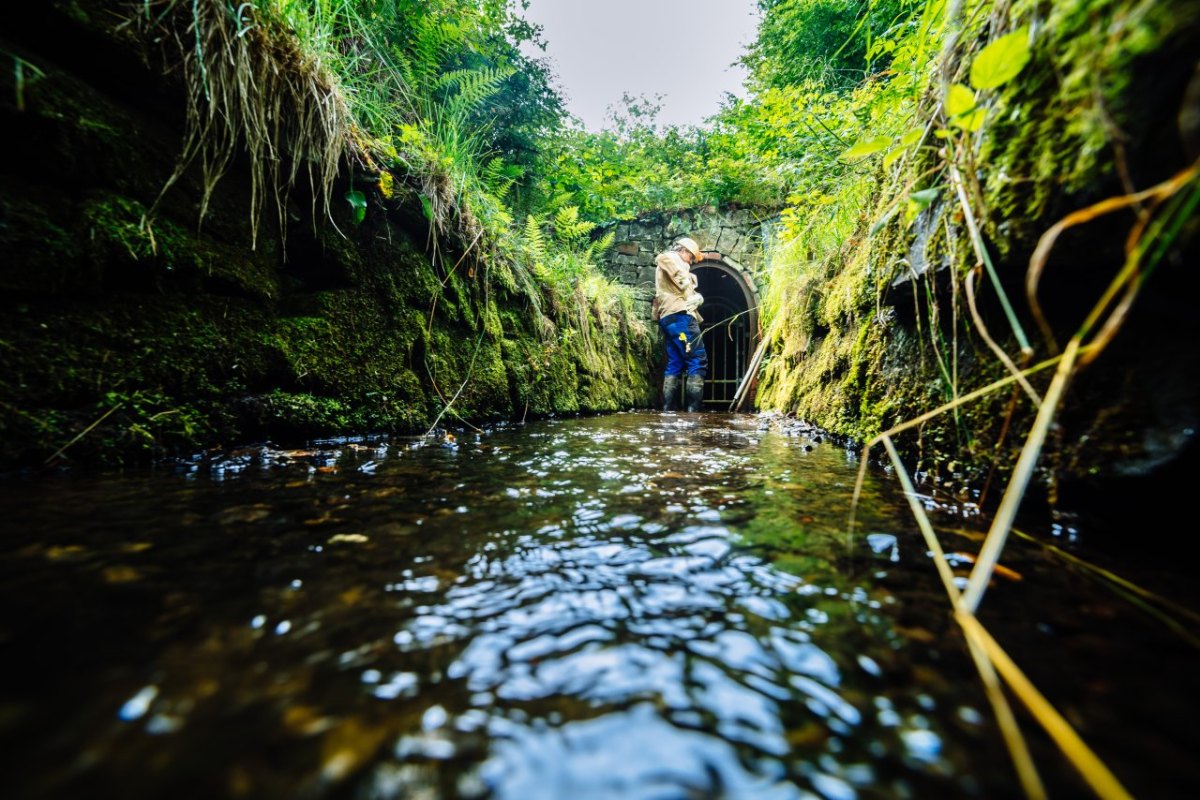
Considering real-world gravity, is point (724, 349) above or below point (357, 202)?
below

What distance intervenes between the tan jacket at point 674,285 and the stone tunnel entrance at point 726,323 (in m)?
1.64

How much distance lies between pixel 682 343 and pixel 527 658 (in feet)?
21.7

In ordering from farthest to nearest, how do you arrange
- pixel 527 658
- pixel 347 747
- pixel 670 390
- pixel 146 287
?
pixel 670 390 < pixel 146 287 < pixel 527 658 < pixel 347 747

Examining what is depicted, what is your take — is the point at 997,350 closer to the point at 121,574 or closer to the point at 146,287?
the point at 121,574

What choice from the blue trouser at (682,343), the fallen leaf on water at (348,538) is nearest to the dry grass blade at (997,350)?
the fallen leaf on water at (348,538)

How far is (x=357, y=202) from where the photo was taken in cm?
239

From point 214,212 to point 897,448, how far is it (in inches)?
120

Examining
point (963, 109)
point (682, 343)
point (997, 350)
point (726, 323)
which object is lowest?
point (997, 350)

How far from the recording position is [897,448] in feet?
6.23

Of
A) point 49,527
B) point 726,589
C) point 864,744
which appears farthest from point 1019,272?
point 49,527

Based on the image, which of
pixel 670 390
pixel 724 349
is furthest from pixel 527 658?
pixel 724 349

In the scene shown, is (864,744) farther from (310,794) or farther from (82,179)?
(82,179)

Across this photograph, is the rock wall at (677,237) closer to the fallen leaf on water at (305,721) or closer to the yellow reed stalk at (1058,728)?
the yellow reed stalk at (1058,728)

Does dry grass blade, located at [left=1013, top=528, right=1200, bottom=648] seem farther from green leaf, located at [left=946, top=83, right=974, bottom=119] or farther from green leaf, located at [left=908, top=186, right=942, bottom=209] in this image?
green leaf, located at [left=946, top=83, right=974, bottom=119]
